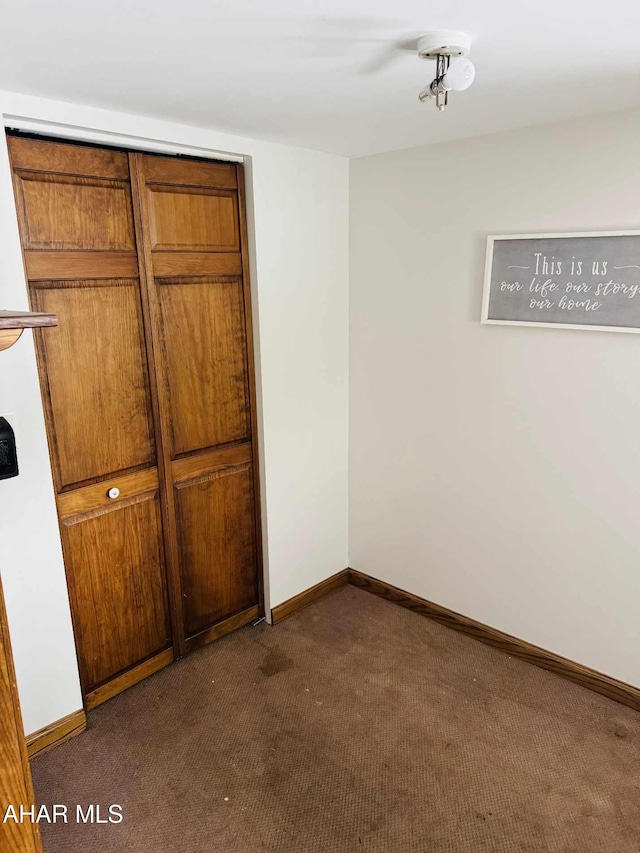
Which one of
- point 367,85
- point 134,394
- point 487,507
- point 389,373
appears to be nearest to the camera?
point 367,85

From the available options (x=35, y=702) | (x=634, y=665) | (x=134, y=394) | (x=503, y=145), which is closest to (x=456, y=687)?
(x=634, y=665)

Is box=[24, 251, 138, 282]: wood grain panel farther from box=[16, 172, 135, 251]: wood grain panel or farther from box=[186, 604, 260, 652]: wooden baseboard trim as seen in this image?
box=[186, 604, 260, 652]: wooden baseboard trim

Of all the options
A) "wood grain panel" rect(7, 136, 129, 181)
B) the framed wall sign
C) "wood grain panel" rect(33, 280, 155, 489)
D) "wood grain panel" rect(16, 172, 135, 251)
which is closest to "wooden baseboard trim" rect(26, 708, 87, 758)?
"wood grain panel" rect(33, 280, 155, 489)

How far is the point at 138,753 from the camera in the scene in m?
2.14

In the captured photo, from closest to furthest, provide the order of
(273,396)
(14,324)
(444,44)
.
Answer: (14,324), (444,44), (273,396)

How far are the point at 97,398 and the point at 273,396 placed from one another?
813 millimetres

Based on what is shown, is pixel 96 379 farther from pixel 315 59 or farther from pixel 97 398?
pixel 315 59

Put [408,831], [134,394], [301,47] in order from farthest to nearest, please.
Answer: [134,394], [408,831], [301,47]

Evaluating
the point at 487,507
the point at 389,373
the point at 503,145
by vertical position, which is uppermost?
the point at 503,145

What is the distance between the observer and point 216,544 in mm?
2691

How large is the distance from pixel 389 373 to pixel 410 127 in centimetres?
109

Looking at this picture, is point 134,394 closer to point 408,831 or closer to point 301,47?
point 301,47

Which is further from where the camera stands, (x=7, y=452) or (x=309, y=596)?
(x=309, y=596)

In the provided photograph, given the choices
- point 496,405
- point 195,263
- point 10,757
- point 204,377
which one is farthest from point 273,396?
point 10,757
